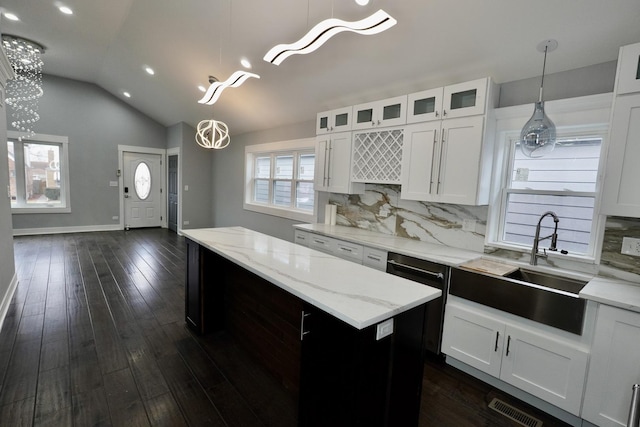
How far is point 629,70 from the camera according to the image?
1771mm

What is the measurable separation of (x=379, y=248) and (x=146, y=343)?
219 centimetres

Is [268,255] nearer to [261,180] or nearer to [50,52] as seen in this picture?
[261,180]

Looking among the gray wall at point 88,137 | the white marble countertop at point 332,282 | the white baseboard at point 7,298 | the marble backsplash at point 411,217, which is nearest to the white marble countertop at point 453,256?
the marble backsplash at point 411,217

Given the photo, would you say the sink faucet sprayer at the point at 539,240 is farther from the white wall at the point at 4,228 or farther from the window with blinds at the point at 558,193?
the white wall at the point at 4,228

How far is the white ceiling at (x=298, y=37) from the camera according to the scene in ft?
6.74

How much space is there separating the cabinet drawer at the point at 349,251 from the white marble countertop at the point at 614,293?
1747 mm

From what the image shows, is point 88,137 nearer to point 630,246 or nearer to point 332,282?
point 332,282

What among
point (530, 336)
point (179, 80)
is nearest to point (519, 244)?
point (530, 336)

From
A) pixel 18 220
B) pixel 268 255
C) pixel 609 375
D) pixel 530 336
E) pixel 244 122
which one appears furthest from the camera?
pixel 18 220

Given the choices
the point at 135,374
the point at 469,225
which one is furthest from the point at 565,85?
the point at 135,374

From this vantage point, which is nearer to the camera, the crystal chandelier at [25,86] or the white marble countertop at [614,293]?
the white marble countertop at [614,293]

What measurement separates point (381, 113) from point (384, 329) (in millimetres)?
2424

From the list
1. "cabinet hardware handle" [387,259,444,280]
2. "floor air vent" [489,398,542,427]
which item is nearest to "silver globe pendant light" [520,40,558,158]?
"cabinet hardware handle" [387,259,444,280]

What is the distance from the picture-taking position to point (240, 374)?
2.21 m
